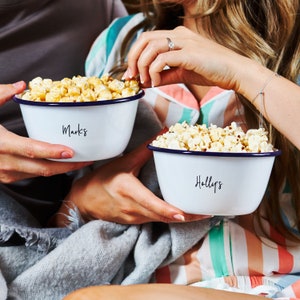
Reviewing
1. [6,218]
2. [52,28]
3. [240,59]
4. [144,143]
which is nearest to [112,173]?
[144,143]

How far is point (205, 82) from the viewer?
1.22 meters

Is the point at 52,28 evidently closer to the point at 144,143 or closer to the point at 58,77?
the point at 58,77

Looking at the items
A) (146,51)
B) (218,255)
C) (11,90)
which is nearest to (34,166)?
(11,90)

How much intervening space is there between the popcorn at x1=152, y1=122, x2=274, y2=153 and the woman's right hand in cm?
18

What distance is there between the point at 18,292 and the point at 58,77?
59 centimetres

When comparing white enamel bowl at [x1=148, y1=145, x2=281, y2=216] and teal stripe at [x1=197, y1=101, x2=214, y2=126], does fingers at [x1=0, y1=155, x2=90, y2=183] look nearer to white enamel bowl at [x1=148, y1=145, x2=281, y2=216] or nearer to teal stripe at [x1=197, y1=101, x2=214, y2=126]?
white enamel bowl at [x1=148, y1=145, x2=281, y2=216]

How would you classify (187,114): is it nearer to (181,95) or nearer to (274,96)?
(181,95)

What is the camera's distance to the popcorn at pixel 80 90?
1.09m

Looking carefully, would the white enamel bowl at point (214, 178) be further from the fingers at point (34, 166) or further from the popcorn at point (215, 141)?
the fingers at point (34, 166)

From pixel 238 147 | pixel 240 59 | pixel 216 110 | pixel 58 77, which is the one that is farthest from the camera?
pixel 58 77

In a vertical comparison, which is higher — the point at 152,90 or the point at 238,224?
the point at 152,90

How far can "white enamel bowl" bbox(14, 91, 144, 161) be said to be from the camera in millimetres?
1069

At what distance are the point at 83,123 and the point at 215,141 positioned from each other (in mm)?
222

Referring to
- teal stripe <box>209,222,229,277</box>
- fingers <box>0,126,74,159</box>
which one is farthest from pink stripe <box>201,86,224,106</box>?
fingers <box>0,126,74,159</box>
